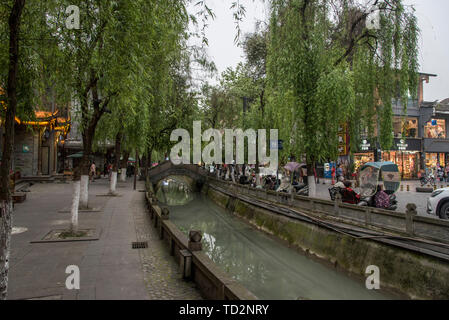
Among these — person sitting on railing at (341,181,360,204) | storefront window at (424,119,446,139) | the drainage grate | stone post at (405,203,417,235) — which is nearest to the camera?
stone post at (405,203,417,235)

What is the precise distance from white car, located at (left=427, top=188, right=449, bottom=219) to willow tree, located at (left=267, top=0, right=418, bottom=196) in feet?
8.81

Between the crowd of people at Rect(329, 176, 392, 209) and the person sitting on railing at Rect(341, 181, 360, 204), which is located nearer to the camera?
the crowd of people at Rect(329, 176, 392, 209)

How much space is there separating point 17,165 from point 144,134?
15.1 metres

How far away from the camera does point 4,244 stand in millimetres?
4480

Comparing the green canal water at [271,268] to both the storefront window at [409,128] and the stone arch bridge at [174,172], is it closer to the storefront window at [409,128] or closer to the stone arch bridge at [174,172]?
the stone arch bridge at [174,172]

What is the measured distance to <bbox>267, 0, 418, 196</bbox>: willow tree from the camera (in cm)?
1255

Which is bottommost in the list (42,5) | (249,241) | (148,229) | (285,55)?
(249,241)

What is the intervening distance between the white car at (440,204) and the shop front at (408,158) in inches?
893

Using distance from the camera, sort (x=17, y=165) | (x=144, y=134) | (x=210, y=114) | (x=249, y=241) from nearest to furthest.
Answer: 1. (x=249, y=241)
2. (x=144, y=134)
3. (x=17, y=165)
4. (x=210, y=114)

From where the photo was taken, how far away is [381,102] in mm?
13344

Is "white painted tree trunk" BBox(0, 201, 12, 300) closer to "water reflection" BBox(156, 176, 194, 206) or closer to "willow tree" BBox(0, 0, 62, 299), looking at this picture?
"willow tree" BBox(0, 0, 62, 299)

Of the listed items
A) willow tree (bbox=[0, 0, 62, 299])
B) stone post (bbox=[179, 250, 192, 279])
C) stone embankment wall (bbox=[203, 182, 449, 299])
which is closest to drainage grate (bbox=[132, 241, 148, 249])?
stone post (bbox=[179, 250, 192, 279])
